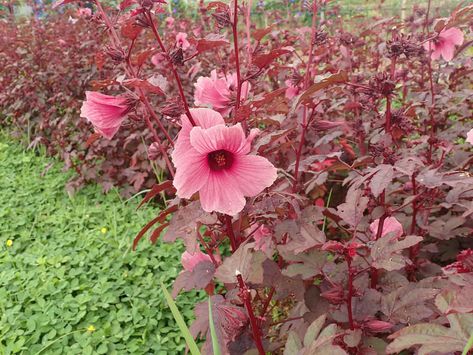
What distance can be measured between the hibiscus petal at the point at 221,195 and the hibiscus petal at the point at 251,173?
0.05 feet

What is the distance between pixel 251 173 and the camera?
0.94m

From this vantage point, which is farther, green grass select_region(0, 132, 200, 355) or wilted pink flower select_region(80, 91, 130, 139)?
green grass select_region(0, 132, 200, 355)

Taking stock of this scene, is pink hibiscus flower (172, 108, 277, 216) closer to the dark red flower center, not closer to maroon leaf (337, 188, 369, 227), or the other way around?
the dark red flower center

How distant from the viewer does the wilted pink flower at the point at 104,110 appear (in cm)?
96

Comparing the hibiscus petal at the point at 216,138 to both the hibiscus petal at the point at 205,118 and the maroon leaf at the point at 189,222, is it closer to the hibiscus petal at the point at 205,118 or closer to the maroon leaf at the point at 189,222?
the hibiscus petal at the point at 205,118

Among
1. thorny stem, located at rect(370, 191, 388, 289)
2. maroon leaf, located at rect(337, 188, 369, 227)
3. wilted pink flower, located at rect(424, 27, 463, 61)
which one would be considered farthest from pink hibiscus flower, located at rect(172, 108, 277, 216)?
wilted pink flower, located at rect(424, 27, 463, 61)

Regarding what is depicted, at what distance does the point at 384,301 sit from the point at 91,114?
0.76 meters

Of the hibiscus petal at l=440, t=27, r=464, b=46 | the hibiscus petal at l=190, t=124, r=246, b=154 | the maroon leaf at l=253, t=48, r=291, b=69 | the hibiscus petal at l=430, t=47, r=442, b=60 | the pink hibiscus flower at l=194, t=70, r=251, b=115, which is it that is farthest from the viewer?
the hibiscus petal at l=430, t=47, r=442, b=60

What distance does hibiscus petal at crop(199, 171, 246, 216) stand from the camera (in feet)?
2.98

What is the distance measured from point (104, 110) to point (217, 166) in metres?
0.27

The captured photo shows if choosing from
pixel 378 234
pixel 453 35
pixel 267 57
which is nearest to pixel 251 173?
pixel 267 57

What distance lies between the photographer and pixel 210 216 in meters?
1.01

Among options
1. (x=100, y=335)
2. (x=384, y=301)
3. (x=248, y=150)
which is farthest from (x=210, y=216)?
(x=100, y=335)

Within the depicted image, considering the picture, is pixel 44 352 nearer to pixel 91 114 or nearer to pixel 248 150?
pixel 91 114
